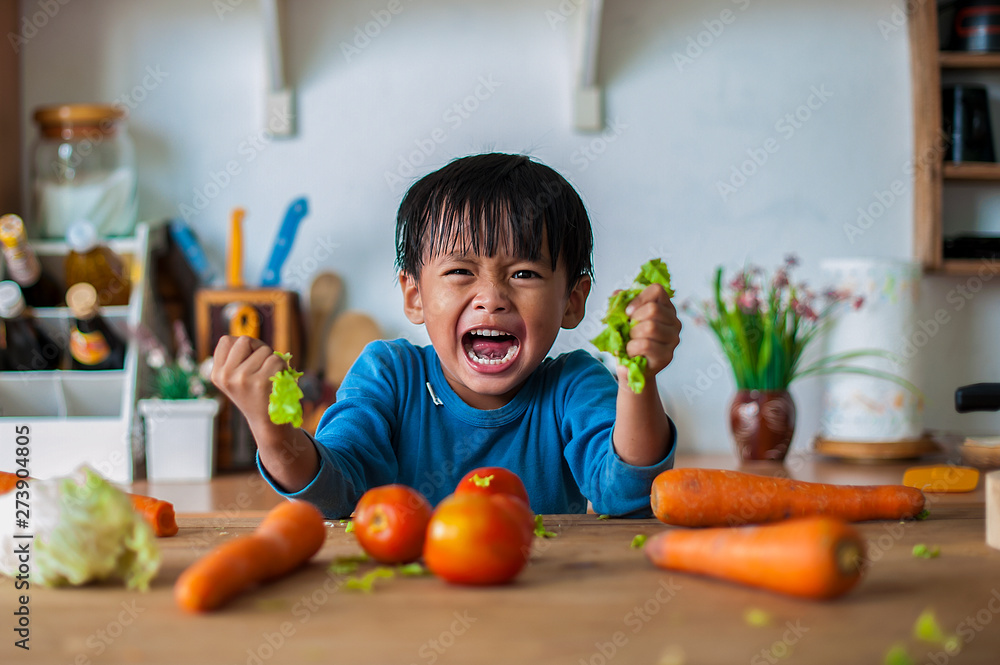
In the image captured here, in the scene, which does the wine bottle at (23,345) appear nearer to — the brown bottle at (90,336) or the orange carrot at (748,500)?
the brown bottle at (90,336)

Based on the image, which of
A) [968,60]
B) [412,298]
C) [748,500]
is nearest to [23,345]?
[412,298]

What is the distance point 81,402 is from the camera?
1.95 metres

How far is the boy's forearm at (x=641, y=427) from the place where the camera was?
0.84m

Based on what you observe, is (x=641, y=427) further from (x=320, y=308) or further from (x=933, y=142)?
(x=933, y=142)

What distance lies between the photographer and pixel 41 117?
6.54ft

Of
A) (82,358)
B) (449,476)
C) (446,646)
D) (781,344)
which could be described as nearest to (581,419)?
(449,476)

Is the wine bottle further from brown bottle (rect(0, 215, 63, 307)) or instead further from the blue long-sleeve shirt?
the blue long-sleeve shirt

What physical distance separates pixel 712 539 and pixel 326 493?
1.42ft

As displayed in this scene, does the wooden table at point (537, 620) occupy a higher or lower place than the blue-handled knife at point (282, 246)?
lower

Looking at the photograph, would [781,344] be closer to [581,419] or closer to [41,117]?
[581,419]

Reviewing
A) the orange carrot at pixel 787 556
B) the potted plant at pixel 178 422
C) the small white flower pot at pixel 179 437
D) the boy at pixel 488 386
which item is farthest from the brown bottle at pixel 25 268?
the orange carrot at pixel 787 556

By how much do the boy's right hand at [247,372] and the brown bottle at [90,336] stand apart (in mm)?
1245

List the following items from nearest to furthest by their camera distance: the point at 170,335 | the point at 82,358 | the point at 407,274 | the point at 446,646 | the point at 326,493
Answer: the point at 446,646 < the point at 326,493 < the point at 407,274 < the point at 82,358 < the point at 170,335

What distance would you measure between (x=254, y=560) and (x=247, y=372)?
0.82 ft
